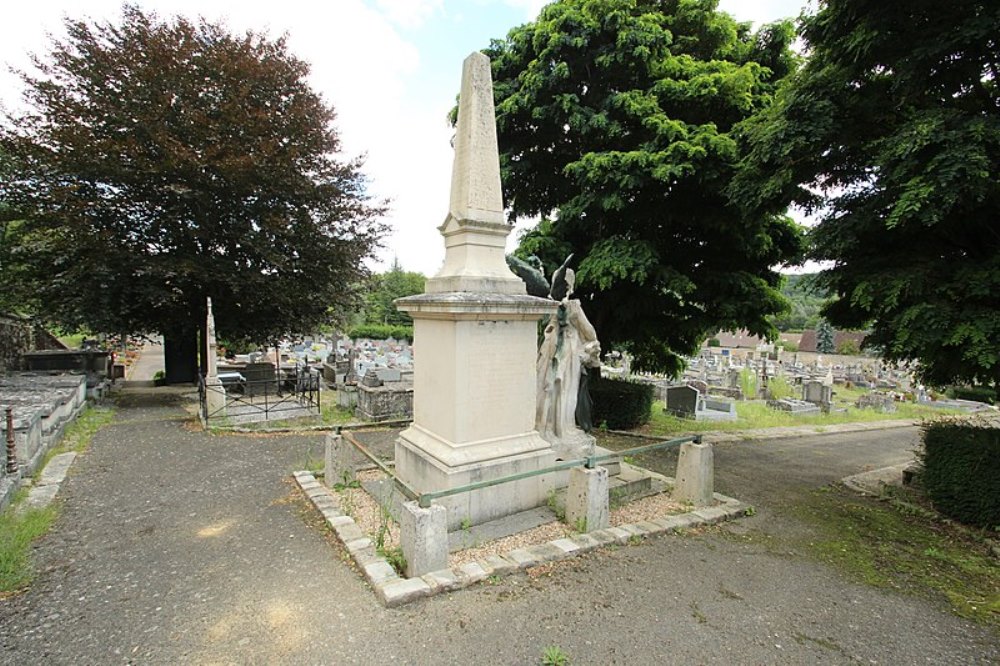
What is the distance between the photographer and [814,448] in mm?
10062

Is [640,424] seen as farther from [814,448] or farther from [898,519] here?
[898,519]

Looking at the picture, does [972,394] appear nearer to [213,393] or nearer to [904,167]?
[904,167]

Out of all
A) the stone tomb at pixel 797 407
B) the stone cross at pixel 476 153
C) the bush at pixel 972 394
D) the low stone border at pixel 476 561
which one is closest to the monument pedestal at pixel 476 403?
the low stone border at pixel 476 561

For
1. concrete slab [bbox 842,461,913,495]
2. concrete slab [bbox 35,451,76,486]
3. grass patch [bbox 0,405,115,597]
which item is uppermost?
grass patch [bbox 0,405,115,597]

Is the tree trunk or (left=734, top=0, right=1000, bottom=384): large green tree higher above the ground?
(left=734, top=0, right=1000, bottom=384): large green tree

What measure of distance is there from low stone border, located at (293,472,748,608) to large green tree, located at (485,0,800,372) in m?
4.30

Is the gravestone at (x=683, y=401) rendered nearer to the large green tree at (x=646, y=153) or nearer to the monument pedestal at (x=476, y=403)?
the large green tree at (x=646, y=153)

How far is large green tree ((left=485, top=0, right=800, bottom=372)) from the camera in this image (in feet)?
26.6

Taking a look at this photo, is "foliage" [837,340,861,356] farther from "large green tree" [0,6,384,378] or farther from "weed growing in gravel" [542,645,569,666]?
"weed growing in gravel" [542,645,569,666]

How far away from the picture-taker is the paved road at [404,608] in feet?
10.0

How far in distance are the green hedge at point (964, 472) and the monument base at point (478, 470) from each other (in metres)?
5.10

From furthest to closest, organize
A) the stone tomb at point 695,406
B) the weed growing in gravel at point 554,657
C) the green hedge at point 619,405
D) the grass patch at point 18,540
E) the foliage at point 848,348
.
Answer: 1. the foliage at point 848,348
2. the stone tomb at point 695,406
3. the green hedge at point 619,405
4. the grass patch at point 18,540
5. the weed growing in gravel at point 554,657

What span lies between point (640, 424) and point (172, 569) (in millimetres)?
9831

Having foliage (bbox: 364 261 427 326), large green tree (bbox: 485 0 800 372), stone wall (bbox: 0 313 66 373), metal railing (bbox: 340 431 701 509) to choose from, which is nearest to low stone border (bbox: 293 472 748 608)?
metal railing (bbox: 340 431 701 509)
